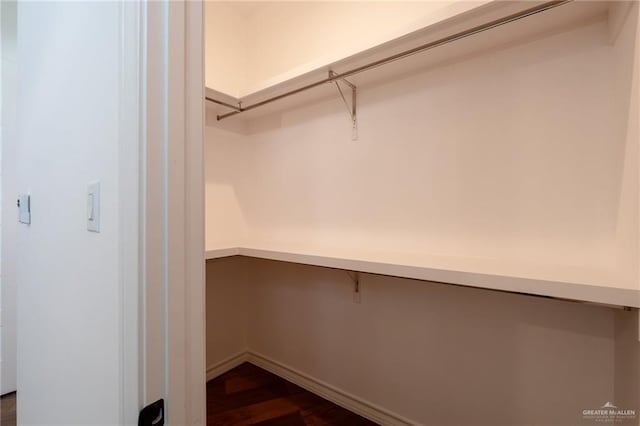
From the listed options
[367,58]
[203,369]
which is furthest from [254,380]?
Answer: [367,58]

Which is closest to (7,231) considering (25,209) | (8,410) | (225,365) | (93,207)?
(8,410)

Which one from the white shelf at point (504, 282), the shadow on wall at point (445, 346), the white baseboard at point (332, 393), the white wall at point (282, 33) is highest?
the white wall at point (282, 33)

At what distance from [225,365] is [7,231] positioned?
5.22 ft

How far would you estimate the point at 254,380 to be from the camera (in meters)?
1.89

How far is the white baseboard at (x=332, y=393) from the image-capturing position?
1486 millimetres

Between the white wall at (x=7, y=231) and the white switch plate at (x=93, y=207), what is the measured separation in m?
1.83

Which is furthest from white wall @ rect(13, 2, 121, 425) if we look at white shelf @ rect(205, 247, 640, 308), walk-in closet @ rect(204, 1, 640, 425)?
white shelf @ rect(205, 247, 640, 308)

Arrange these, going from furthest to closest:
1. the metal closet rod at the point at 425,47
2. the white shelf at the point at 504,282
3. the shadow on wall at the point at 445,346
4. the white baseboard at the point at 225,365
Result: the white baseboard at the point at 225,365 < the shadow on wall at the point at 445,346 < the metal closet rod at the point at 425,47 < the white shelf at the point at 504,282

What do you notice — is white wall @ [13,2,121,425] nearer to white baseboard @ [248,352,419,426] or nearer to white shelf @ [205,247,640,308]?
white shelf @ [205,247,640,308]

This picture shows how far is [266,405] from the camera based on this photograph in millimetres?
1650

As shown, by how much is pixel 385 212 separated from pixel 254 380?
1.40 metres

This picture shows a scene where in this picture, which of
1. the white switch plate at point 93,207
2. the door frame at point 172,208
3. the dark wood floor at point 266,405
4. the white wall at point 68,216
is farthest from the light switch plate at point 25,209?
the dark wood floor at point 266,405

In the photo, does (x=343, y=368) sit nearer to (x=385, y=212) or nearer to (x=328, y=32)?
(x=385, y=212)

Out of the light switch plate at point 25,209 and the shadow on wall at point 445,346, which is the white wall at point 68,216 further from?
the shadow on wall at point 445,346
